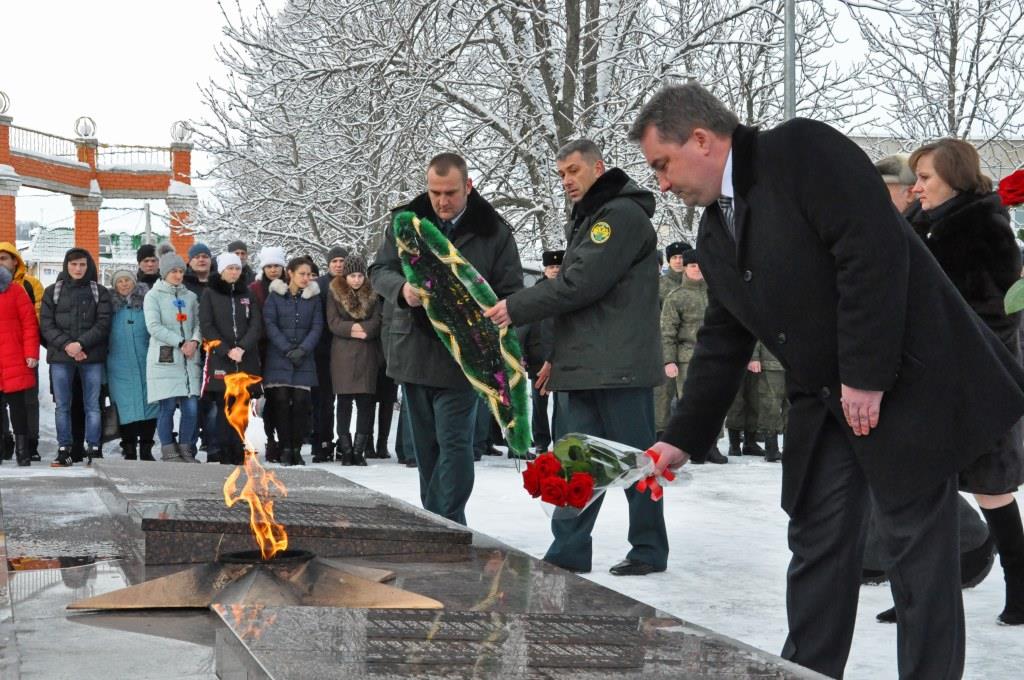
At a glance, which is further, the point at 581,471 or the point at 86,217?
the point at 86,217

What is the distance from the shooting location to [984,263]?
212 inches

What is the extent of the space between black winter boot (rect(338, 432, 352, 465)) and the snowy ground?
0.49 m

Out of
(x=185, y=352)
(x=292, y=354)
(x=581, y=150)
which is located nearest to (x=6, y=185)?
(x=185, y=352)

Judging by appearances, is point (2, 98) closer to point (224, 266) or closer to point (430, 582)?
point (224, 266)

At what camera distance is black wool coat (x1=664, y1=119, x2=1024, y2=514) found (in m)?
3.43

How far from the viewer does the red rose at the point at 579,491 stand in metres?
3.70

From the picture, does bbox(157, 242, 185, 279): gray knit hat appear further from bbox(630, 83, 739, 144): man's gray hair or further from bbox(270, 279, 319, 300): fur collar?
bbox(630, 83, 739, 144): man's gray hair

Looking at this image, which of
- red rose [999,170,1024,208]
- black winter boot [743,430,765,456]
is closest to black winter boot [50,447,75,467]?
black winter boot [743,430,765,456]

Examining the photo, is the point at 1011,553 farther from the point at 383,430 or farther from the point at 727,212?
the point at 383,430

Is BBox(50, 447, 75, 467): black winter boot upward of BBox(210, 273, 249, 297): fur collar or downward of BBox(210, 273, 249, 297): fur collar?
downward

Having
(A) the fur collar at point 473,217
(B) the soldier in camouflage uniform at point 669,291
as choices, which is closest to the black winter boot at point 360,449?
(B) the soldier in camouflage uniform at point 669,291

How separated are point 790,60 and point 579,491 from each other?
13952 mm

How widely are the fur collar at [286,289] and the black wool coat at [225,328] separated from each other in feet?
1.02

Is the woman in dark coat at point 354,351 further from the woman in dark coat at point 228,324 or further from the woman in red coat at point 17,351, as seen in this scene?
the woman in red coat at point 17,351
